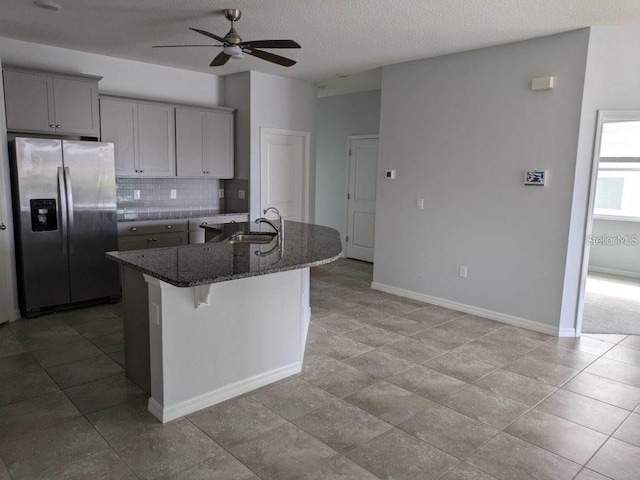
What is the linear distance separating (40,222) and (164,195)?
5.39 feet

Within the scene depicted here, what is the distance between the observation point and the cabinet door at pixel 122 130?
4.97m

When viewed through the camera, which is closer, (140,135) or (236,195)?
(140,135)

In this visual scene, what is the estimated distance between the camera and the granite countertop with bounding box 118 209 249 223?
17.6 feet

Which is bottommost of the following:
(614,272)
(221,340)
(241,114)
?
(614,272)

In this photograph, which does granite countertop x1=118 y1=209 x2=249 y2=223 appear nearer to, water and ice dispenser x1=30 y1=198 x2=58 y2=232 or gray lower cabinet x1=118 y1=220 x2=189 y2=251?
gray lower cabinet x1=118 y1=220 x2=189 y2=251

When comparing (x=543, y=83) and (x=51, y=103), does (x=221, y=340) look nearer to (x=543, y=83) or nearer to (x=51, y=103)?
(x=51, y=103)

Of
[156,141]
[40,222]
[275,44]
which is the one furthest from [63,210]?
[275,44]

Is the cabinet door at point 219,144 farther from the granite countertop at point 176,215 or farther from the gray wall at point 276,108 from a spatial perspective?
the granite countertop at point 176,215

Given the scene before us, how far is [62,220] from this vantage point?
445 cm

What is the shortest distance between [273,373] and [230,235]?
118 cm

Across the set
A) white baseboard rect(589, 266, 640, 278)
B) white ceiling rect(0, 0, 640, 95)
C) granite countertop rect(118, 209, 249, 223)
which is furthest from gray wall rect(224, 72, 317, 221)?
white baseboard rect(589, 266, 640, 278)

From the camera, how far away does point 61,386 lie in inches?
122

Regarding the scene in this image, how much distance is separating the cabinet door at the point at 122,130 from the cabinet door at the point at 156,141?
0.07 metres

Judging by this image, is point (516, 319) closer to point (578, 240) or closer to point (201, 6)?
→ point (578, 240)
